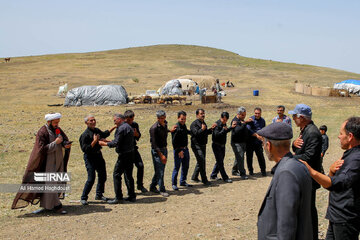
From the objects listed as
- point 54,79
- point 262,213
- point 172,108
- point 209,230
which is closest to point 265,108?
point 172,108

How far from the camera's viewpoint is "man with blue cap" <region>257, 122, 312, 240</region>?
277 centimetres

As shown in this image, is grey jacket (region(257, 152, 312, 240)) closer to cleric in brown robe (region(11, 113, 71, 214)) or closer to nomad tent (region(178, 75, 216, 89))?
cleric in brown robe (region(11, 113, 71, 214))

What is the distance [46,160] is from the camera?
7.36m

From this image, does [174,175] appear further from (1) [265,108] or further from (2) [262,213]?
(1) [265,108]

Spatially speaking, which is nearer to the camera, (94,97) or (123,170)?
(123,170)

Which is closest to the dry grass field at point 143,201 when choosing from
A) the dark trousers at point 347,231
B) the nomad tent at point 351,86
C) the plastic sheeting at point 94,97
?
the plastic sheeting at point 94,97

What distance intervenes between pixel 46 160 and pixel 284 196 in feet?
18.9

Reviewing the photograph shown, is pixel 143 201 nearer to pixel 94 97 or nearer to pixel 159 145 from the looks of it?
pixel 159 145

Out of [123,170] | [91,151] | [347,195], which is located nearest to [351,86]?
[123,170]

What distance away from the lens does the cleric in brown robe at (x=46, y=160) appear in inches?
285

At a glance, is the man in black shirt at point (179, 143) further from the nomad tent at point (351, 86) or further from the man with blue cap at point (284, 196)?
the nomad tent at point (351, 86)

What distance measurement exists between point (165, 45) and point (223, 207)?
117 meters

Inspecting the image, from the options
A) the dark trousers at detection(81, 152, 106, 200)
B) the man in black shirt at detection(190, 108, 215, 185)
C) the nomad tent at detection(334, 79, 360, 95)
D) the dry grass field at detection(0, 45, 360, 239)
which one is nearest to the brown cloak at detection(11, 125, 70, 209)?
the dry grass field at detection(0, 45, 360, 239)

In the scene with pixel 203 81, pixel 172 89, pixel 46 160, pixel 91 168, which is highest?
pixel 203 81
